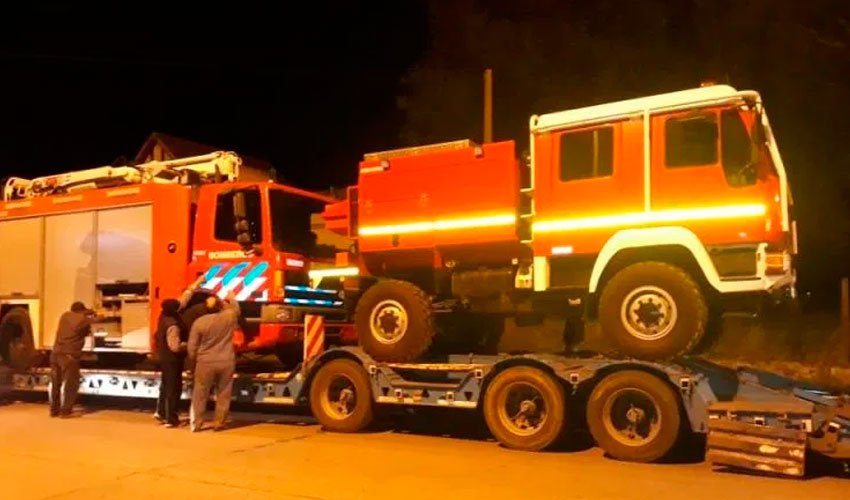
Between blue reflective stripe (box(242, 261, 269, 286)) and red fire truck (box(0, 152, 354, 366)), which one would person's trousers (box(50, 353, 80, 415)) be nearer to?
red fire truck (box(0, 152, 354, 366))

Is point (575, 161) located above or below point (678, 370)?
above

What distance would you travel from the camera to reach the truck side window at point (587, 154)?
335 inches

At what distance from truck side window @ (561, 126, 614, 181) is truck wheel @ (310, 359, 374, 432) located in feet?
10.8

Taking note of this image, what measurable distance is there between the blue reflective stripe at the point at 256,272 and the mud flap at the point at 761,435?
5.45 m

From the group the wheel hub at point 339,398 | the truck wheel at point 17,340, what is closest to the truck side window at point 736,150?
the wheel hub at point 339,398

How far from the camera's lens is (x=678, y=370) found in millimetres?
7898

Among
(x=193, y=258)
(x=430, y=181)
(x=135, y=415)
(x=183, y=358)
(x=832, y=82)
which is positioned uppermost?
(x=832, y=82)

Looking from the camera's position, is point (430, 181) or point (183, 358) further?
point (183, 358)

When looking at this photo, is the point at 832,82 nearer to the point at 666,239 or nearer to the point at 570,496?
the point at 666,239

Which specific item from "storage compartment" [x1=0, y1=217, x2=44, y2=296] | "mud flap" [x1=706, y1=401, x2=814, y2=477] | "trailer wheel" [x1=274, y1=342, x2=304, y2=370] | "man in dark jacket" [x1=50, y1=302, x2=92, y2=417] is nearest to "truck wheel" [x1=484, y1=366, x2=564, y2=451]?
"mud flap" [x1=706, y1=401, x2=814, y2=477]

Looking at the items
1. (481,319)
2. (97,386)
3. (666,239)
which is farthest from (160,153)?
(666,239)

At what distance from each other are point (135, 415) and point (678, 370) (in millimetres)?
7579

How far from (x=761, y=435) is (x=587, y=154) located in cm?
314

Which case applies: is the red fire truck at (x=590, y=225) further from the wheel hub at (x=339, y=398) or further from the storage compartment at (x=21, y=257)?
the storage compartment at (x=21, y=257)
